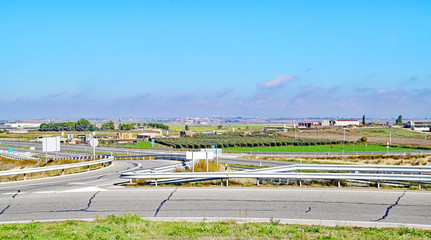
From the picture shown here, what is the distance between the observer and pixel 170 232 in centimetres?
988

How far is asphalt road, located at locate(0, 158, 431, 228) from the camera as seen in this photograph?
12.3 m

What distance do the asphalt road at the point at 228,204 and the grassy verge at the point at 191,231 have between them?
126 cm

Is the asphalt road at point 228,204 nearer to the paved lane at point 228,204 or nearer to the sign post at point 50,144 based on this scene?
the paved lane at point 228,204

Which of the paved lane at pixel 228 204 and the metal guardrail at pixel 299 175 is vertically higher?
the metal guardrail at pixel 299 175

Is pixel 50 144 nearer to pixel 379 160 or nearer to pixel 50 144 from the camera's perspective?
pixel 50 144

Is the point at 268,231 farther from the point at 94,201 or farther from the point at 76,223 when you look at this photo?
the point at 94,201

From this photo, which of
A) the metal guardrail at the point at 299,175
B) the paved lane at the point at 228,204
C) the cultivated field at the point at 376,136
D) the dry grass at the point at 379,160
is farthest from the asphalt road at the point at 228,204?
the cultivated field at the point at 376,136

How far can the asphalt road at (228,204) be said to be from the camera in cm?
1234

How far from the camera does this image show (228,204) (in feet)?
46.2

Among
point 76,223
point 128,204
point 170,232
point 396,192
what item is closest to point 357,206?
point 396,192

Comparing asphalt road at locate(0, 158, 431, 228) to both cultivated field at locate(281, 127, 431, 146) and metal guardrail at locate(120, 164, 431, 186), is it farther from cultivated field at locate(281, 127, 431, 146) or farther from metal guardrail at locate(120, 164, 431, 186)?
cultivated field at locate(281, 127, 431, 146)

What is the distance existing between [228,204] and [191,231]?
4222 mm

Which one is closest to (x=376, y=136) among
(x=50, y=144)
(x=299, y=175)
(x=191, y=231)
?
(x=50, y=144)

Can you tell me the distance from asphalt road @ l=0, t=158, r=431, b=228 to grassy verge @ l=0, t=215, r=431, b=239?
49.4 inches
